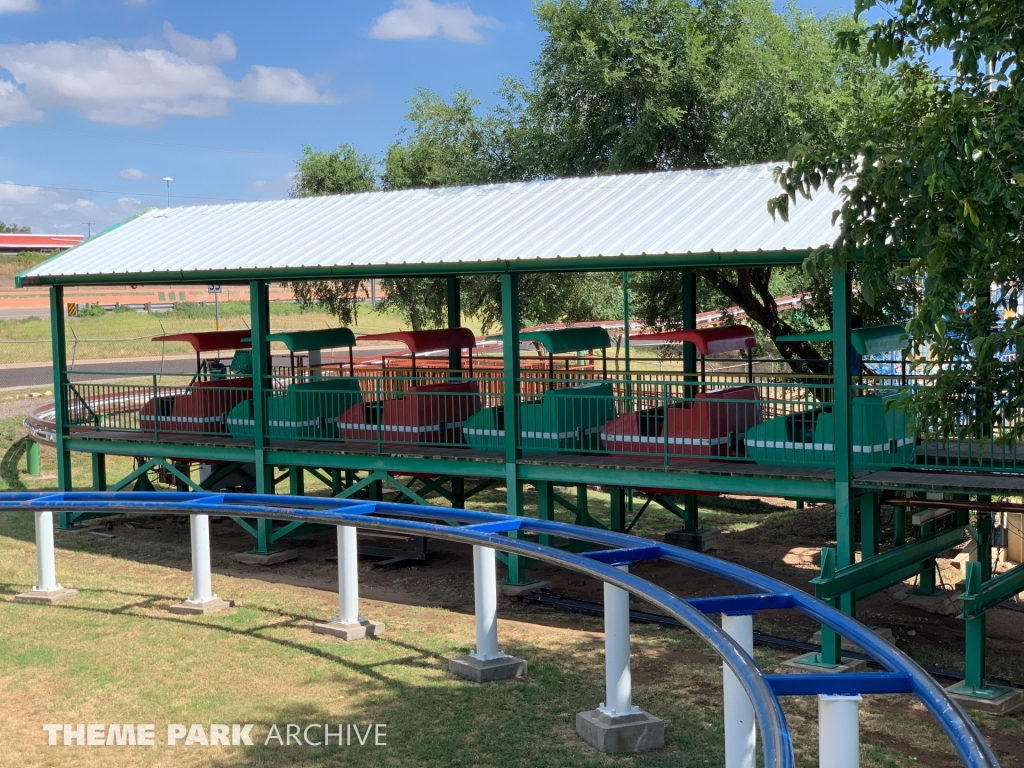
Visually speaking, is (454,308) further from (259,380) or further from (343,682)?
(343,682)

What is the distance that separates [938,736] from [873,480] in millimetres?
3222

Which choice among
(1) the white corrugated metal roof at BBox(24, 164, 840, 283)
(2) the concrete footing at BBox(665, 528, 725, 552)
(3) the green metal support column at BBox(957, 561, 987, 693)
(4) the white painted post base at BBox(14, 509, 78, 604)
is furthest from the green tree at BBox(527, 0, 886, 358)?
(4) the white painted post base at BBox(14, 509, 78, 604)

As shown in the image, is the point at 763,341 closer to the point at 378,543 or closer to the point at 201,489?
the point at 378,543

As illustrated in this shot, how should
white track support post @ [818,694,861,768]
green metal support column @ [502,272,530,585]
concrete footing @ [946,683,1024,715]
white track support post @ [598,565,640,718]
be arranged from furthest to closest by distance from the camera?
green metal support column @ [502,272,530,585]
concrete footing @ [946,683,1024,715]
white track support post @ [598,565,640,718]
white track support post @ [818,694,861,768]

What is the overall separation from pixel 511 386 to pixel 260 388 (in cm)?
415

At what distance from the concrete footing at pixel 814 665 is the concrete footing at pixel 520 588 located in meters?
3.76

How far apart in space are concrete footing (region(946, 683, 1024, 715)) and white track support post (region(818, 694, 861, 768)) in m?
5.26

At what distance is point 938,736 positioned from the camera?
9.72 m

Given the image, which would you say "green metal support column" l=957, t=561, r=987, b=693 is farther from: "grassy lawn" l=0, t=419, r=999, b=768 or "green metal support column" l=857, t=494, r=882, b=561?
"green metal support column" l=857, t=494, r=882, b=561

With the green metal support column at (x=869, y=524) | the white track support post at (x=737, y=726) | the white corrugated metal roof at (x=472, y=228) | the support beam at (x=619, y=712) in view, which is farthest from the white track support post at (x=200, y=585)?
the white track support post at (x=737, y=726)

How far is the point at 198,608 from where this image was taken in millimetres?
13375

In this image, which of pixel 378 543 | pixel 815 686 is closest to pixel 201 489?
pixel 378 543

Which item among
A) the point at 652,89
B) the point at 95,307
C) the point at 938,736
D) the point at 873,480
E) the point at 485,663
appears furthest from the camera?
the point at 95,307

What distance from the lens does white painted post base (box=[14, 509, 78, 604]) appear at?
14047mm
